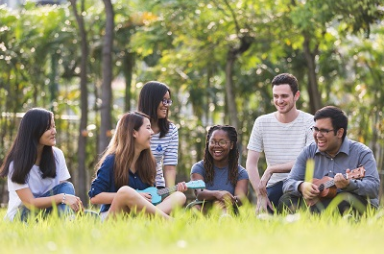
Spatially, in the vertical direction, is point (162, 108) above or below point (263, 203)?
above

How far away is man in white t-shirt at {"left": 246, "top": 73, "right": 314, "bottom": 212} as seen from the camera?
8.56m

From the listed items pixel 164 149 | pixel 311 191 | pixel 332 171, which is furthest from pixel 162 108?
pixel 311 191

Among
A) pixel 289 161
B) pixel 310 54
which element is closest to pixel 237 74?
pixel 310 54

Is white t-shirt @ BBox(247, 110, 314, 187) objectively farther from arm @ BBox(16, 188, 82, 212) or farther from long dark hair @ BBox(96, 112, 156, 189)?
arm @ BBox(16, 188, 82, 212)

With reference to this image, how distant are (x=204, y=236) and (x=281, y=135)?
3599 millimetres

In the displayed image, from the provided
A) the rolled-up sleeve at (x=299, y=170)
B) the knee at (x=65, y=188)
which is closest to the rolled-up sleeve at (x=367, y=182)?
the rolled-up sleeve at (x=299, y=170)

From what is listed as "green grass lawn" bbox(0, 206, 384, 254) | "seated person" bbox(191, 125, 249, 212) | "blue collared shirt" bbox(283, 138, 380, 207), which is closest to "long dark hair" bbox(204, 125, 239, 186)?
"seated person" bbox(191, 125, 249, 212)

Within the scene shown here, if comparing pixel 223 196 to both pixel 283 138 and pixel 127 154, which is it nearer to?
pixel 283 138

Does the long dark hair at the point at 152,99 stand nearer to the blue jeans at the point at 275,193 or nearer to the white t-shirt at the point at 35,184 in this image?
the white t-shirt at the point at 35,184

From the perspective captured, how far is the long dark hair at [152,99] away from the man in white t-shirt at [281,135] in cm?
95

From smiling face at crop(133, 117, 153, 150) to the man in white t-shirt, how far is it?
125cm

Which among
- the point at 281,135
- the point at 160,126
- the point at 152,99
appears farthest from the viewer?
the point at 281,135

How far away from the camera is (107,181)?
762 centimetres

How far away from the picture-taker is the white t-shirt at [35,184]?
7801 millimetres
